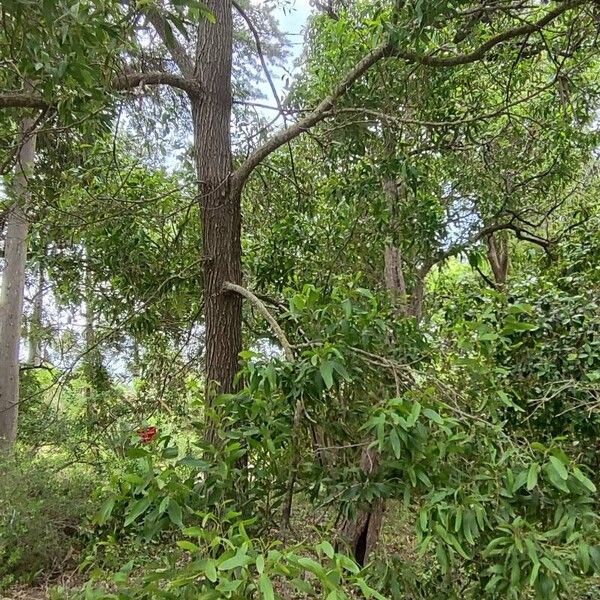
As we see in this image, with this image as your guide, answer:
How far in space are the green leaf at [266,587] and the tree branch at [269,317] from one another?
847 millimetres

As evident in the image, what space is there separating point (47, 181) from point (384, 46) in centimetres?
209

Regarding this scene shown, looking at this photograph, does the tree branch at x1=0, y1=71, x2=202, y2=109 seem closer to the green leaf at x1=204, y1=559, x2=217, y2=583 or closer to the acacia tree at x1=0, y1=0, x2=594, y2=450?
the acacia tree at x1=0, y1=0, x2=594, y2=450

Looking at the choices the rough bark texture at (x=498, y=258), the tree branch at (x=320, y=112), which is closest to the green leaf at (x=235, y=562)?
the tree branch at (x=320, y=112)

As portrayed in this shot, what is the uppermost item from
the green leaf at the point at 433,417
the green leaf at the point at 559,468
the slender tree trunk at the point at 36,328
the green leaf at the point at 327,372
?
the slender tree trunk at the point at 36,328

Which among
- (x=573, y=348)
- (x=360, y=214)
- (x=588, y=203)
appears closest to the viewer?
(x=573, y=348)

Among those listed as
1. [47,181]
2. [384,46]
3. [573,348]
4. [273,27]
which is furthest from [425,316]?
[273,27]

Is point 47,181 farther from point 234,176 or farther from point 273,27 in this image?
point 273,27

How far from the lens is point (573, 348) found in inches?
90.2

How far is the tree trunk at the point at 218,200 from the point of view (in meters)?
2.76

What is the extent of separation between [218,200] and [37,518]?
98.3 inches

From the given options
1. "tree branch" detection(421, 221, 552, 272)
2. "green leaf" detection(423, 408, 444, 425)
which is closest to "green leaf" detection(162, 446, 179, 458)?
"green leaf" detection(423, 408, 444, 425)

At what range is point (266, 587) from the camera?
947 mm

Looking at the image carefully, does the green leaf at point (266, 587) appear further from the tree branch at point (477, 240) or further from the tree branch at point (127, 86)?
the tree branch at point (477, 240)

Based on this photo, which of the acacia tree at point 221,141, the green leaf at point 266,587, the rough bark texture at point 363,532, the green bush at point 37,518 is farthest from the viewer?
the green bush at point 37,518
